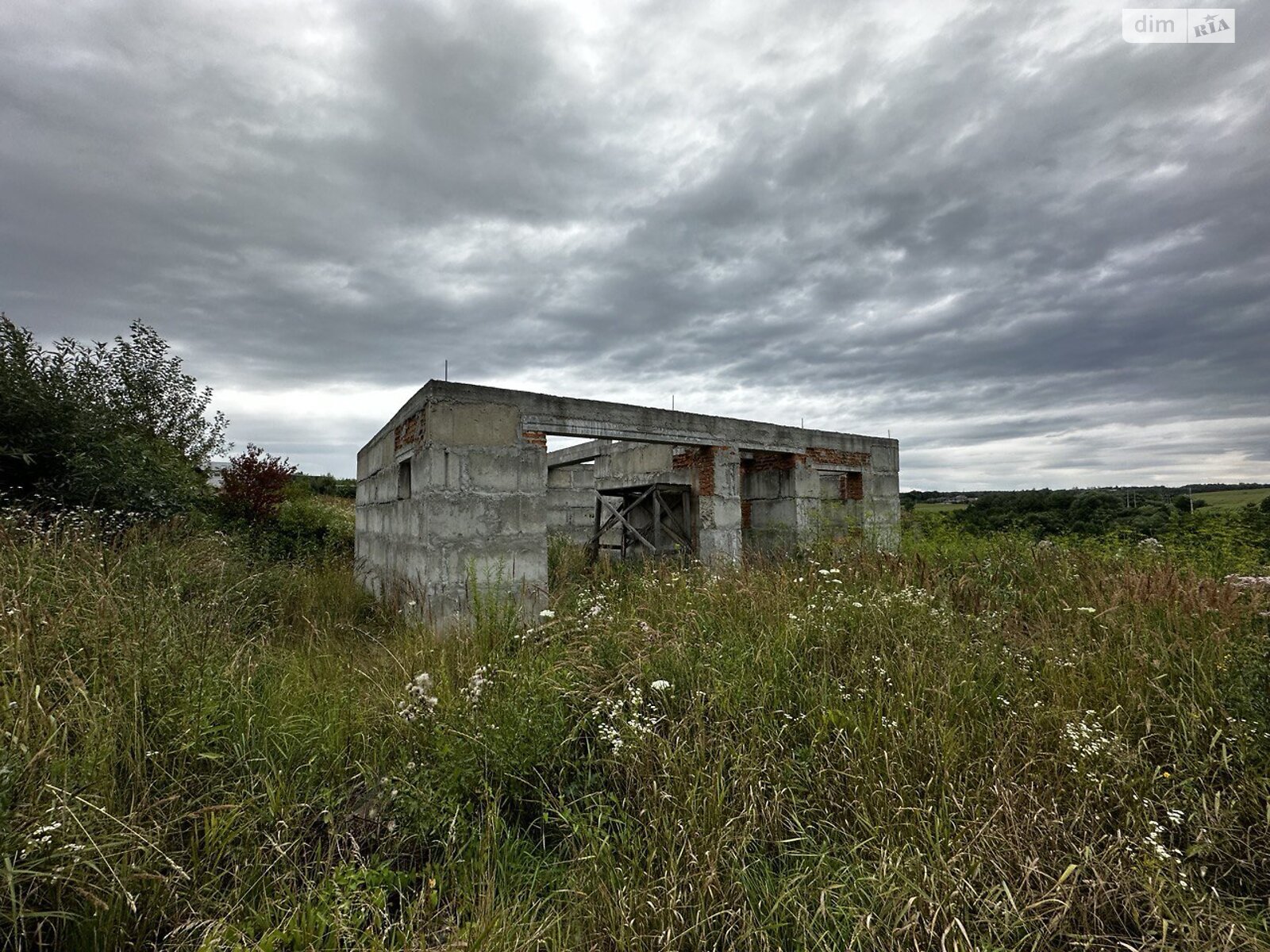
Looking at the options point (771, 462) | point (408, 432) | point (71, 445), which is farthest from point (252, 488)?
point (771, 462)

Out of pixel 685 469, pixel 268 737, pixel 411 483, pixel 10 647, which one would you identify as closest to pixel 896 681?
pixel 268 737

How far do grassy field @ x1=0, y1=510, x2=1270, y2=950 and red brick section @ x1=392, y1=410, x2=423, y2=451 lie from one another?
2.89 m

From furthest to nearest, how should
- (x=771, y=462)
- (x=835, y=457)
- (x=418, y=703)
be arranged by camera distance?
(x=835, y=457)
(x=771, y=462)
(x=418, y=703)

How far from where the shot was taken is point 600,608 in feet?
13.9

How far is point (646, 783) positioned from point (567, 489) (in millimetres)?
10846

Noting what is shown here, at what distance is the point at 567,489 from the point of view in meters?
13.1

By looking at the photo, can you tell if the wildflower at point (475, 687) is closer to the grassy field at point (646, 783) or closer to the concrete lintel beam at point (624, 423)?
the grassy field at point (646, 783)

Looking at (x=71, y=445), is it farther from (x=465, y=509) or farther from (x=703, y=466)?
(x=703, y=466)

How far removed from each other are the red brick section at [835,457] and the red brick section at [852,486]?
0.84 ft

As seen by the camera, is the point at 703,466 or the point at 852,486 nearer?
the point at 703,466

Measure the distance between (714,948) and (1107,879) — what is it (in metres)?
1.41

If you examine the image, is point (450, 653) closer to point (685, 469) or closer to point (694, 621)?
point (694, 621)

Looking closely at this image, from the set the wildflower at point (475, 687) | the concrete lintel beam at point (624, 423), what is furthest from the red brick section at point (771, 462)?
the wildflower at point (475, 687)

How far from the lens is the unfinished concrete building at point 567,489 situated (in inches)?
227
